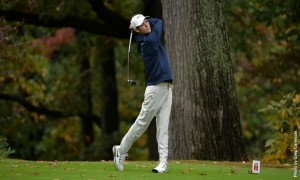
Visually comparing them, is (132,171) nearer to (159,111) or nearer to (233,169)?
(159,111)

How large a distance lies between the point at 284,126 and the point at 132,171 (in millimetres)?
5333

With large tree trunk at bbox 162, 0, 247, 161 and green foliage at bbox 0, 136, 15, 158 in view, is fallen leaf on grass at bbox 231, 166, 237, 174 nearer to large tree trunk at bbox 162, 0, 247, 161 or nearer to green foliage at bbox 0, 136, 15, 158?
large tree trunk at bbox 162, 0, 247, 161

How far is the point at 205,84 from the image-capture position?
16.5 meters

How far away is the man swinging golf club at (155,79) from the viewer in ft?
40.1

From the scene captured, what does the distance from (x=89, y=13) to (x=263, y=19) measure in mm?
6147

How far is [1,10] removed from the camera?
21.8 metres

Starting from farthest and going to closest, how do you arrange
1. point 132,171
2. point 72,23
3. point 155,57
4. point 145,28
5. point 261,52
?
point 261,52
point 72,23
point 132,171
point 155,57
point 145,28

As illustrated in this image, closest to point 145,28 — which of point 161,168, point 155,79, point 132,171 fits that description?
point 155,79

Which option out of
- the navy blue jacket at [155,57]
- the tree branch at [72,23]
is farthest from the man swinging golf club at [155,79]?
the tree branch at [72,23]

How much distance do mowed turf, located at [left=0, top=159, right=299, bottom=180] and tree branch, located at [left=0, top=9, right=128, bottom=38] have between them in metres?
8.73

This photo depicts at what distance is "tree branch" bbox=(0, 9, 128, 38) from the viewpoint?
73.6 feet

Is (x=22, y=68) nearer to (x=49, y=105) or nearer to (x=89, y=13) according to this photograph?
Answer: (x=49, y=105)

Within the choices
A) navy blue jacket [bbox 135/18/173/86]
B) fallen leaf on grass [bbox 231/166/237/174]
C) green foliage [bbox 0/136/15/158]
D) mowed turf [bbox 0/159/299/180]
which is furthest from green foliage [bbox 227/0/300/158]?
green foliage [bbox 0/136/15/158]

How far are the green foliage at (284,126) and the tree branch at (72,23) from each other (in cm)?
775
